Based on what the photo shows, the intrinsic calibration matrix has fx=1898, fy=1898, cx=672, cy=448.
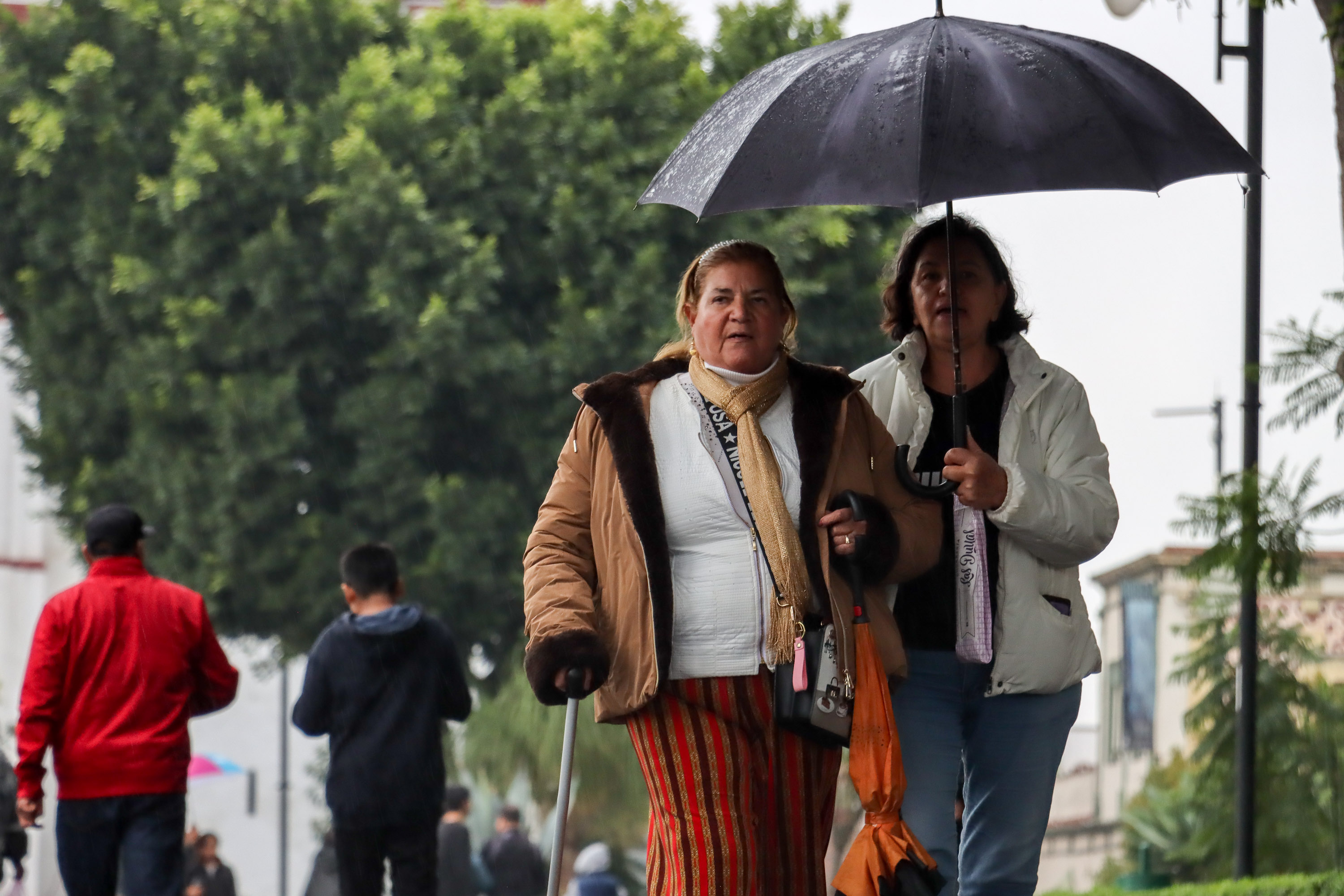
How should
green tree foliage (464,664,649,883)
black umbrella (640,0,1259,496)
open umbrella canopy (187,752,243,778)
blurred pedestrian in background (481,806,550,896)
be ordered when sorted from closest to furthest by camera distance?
black umbrella (640,0,1259,496)
blurred pedestrian in background (481,806,550,896)
green tree foliage (464,664,649,883)
open umbrella canopy (187,752,243,778)

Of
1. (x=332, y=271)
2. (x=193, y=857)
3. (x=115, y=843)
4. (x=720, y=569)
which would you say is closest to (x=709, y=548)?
(x=720, y=569)

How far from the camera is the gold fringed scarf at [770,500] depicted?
157 inches

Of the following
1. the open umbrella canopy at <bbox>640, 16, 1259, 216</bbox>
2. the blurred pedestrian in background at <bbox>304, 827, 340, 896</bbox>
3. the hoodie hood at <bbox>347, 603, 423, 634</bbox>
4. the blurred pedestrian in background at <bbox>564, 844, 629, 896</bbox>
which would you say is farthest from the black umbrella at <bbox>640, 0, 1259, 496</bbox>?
the blurred pedestrian in background at <bbox>304, 827, 340, 896</bbox>

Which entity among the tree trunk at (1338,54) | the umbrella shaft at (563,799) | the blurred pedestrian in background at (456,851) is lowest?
the blurred pedestrian in background at (456,851)

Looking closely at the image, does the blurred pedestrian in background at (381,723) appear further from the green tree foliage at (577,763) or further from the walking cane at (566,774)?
the green tree foliage at (577,763)

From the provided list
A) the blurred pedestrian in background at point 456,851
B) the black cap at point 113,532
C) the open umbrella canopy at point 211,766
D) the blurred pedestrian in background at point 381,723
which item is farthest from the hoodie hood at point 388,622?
the open umbrella canopy at point 211,766

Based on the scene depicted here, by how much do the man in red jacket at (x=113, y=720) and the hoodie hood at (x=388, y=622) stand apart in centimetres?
81

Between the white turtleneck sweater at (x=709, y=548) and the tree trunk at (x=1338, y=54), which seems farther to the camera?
the tree trunk at (x=1338, y=54)

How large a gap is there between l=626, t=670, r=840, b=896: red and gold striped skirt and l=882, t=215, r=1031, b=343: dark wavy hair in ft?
3.90

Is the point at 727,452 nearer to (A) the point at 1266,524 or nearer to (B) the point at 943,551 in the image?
(B) the point at 943,551

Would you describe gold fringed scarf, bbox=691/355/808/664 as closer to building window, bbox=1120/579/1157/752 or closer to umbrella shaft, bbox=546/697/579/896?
umbrella shaft, bbox=546/697/579/896

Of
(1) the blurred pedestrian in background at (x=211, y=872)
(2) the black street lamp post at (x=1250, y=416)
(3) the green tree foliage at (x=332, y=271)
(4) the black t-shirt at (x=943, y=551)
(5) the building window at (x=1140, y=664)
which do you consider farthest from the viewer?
(5) the building window at (x=1140, y=664)

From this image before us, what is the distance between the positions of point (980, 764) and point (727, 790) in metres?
0.83

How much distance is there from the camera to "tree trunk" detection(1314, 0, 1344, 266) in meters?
5.96
